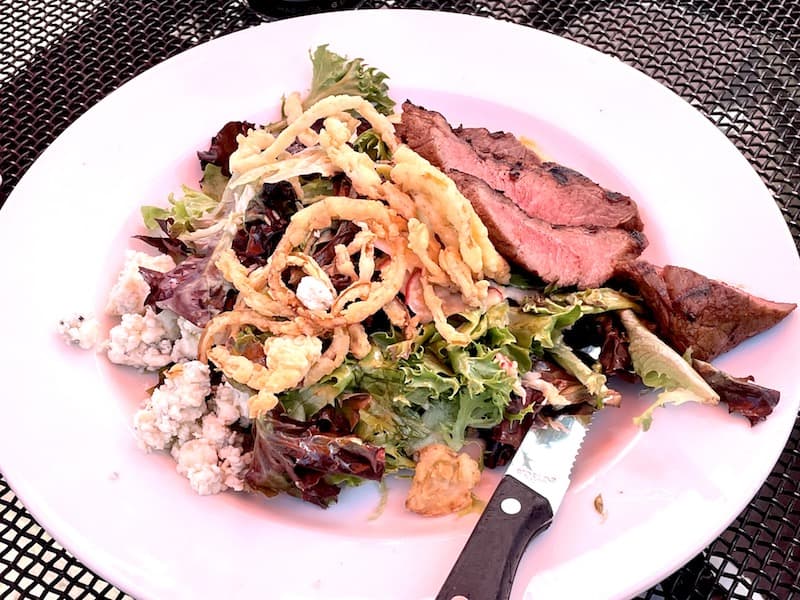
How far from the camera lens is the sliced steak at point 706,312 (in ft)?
6.55

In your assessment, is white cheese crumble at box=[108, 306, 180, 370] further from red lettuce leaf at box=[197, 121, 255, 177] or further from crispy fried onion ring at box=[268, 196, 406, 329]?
red lettuce leaf at box=[197, 121, 255, 177]

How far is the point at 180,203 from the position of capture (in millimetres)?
2441

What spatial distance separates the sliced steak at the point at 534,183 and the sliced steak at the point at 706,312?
0.34 metres

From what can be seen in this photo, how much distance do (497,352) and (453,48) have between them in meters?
1.44

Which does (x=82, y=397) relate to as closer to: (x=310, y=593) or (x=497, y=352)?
(x=310, y=593)

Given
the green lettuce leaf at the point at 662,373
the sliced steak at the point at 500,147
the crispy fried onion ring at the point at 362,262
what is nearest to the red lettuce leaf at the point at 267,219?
the crispy fried onion ring at the point at 362,262

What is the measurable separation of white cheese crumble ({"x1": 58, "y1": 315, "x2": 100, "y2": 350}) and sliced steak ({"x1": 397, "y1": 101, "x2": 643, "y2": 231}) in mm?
1118

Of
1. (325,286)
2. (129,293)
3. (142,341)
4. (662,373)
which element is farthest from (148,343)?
(662,373)

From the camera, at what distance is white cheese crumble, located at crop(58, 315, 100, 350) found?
7.02 ft

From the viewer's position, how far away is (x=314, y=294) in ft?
6.46

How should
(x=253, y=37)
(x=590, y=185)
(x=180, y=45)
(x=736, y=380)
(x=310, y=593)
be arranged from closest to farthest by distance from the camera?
(x=310, y=593) < (x=736, y=380) < (x=590, y=185) < (x=253, y=37) < (x=180, y=45)

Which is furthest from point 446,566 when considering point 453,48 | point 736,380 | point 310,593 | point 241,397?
point 453,48

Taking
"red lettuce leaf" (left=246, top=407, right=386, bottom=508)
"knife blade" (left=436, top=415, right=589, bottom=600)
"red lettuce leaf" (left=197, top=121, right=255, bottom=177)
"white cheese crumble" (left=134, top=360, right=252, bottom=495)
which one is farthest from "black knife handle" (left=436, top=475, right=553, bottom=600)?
"red lettuce leaf" (left=197, top=121, right=255, bottom=177)

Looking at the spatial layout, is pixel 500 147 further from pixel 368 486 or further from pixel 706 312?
pixel 368 486
